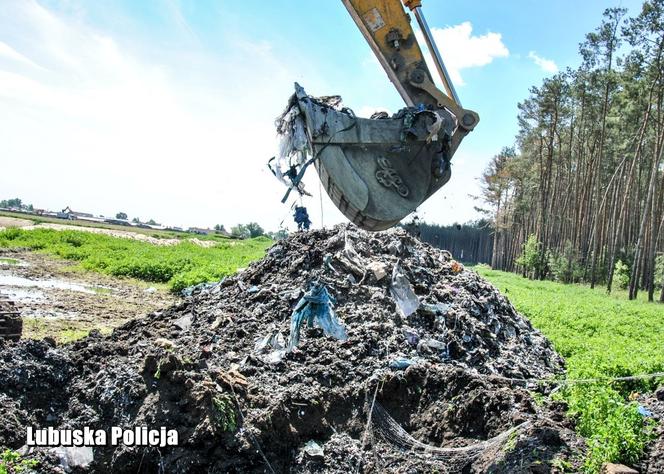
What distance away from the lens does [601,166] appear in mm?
32406

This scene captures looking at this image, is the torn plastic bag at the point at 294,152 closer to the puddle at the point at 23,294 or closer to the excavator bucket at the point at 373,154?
the excavator bucket at the point at 373,154

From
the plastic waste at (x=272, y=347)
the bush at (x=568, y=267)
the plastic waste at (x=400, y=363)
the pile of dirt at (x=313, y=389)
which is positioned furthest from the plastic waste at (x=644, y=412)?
the bush at (x=568, y=267)

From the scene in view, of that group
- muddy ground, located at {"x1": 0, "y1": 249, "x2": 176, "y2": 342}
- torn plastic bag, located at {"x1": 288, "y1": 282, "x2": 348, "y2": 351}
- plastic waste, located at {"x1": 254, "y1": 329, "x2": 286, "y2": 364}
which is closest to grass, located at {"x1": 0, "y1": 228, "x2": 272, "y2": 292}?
muddy ground, located at {"x1": 0, "y1": 249, "x2": 176, "y2": 342}

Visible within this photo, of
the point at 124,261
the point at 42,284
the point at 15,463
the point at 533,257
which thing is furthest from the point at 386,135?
the point at 533,257

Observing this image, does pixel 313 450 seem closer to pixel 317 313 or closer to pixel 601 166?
pixel 317 313

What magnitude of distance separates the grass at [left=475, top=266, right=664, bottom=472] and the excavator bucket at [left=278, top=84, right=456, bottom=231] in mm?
2332

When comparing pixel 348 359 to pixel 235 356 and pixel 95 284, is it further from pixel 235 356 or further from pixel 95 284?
pixel 95 284

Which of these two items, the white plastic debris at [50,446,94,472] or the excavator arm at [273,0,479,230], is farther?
the excavator arm at [273,0,479,230]

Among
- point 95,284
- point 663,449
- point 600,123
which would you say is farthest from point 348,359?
point 600,123

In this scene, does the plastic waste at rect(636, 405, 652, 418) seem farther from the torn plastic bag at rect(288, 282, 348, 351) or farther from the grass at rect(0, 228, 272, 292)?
the grass at rect(0, 228, 272, 292)

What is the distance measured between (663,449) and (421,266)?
16.3 feet

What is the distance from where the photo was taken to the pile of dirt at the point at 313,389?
4637mm

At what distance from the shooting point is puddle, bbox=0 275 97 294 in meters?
12.9

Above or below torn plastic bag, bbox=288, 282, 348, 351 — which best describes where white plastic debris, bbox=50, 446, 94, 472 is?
below
